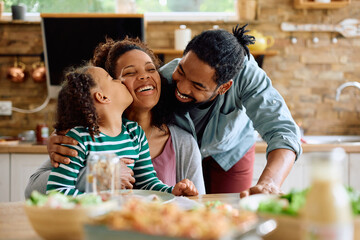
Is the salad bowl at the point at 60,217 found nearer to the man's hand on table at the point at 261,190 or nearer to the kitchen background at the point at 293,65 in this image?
the man's hand on table at the point at 261,190

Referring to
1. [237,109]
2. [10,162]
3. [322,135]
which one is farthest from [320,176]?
[322,135]

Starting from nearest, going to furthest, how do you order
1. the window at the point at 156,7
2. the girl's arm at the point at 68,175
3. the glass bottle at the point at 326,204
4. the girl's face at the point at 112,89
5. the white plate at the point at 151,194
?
the glass bottle at the point at 326,204, the white plate at the point at 151,194, the girl's arm at the point at 68,175, the girl's face at the point at 112,89, the window at the point at 156,7

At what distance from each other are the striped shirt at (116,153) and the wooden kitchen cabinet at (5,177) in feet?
5.46

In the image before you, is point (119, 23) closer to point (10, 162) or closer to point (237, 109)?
point (10, 162)

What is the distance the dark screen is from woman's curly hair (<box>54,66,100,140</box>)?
67.8 inches

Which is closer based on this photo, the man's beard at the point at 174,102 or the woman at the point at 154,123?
the woman at the point at 154,123

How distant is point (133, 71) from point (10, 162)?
1.70m

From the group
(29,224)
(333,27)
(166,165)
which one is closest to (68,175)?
(29,224)

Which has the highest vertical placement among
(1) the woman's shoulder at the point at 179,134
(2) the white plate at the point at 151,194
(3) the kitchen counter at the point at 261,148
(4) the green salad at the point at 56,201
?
(4) the green salad at the point at 56,201

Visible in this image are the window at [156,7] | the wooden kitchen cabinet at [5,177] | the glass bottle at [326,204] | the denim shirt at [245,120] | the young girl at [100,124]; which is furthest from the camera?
the window at [156,7]

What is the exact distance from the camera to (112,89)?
66.6 inches

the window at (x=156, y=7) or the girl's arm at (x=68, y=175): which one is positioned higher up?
the window at (x=156, y=7)

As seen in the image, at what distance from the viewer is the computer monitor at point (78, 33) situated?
332 centimetres

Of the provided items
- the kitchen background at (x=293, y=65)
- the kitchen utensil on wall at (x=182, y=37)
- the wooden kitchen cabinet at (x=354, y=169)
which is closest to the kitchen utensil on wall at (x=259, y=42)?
the kitchen background at (x=293, y=65)
